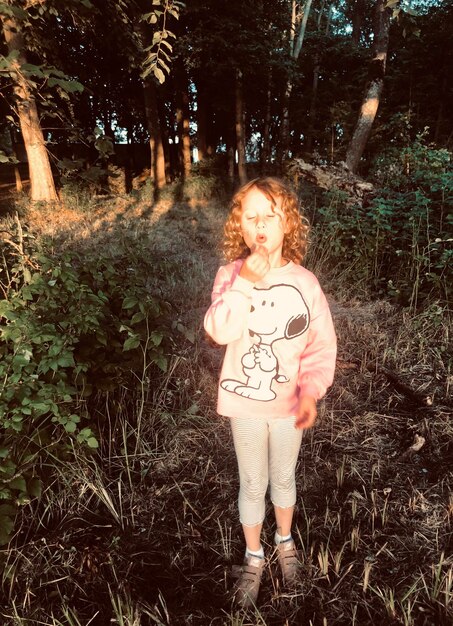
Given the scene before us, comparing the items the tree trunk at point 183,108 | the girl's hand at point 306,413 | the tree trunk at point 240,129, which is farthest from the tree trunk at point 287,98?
the girl's hand at point 306,413

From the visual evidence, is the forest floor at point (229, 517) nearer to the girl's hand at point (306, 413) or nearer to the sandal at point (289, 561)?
the sandal at point (289, 561)

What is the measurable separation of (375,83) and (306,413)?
8918mm

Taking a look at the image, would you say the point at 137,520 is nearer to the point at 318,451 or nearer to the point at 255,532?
the point at 255,532

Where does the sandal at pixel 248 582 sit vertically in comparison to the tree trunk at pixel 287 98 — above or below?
below

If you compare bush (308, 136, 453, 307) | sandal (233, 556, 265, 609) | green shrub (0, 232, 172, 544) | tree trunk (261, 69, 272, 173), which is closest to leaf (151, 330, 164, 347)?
green shrub (0, 232, 172, 544)

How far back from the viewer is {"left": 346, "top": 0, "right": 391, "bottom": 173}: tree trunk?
7.89 meters

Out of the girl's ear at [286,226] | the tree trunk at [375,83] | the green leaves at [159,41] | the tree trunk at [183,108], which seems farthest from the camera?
the tree trunk at [183,108]

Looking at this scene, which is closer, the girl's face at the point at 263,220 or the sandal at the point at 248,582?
the girl's face at the point at 263,220

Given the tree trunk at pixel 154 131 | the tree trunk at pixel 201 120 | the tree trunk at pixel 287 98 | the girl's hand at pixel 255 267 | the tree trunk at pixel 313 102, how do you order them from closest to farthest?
the girl's hand at pixel 255 267
the tree trunk at pixel 154 131
the tree trunk at pixel 287 98
the tree trunk at pixel 201 120
the tree trunk at pixel 313 102

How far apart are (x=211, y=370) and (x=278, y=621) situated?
6.04 ft

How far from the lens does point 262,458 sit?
1676 mm

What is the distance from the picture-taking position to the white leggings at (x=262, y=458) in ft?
5.33

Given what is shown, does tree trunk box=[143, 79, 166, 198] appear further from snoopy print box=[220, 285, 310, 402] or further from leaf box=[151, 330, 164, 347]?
snoopy print box=[220, 285, 310, 402]

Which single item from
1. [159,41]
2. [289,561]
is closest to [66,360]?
[289,561]
